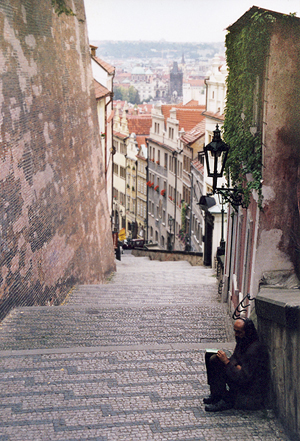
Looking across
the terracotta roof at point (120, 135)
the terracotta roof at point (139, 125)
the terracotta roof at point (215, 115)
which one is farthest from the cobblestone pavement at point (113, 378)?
the terracotta roof at point (139, 125)

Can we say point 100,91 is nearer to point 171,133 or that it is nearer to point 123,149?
point 171,133

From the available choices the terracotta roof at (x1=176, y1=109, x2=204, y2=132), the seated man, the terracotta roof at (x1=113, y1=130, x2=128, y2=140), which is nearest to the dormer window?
the terracotta roof at (x1=176, y1=109, x2=204, y2=132)

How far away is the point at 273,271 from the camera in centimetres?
802

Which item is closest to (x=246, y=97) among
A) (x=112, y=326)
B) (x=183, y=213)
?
(x=112, y=326)

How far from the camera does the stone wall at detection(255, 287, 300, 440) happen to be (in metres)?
4.84

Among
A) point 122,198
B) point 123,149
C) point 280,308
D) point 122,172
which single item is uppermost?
point 280,308

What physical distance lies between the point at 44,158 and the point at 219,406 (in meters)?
7.85

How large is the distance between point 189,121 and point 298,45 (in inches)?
1749

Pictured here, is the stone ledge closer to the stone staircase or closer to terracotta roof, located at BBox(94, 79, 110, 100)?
the stone staircase

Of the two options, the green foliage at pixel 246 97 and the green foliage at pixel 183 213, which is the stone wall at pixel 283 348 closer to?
the green foliage at pixel 246 97

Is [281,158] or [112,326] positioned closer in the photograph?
[281,158]

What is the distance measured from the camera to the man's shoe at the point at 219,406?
5562mm

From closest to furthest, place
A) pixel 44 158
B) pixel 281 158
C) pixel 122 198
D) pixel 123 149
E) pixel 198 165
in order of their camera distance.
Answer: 1. pixel 281 158
2. pixel 44 158
3. pixel 198 165
4. pixel 123 149
5. pixel 122 198

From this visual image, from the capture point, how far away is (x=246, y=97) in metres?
8.60
